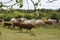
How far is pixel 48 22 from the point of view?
21516 mm

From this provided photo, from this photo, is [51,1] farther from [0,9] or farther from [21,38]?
[21,38]

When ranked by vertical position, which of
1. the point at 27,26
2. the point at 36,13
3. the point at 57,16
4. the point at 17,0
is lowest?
the point at 57,16

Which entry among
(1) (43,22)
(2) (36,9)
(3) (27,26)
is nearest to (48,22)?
(1) (43,22)

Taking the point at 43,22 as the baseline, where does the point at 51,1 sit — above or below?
above

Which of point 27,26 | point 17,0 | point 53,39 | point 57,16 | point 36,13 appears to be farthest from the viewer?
point 57,16

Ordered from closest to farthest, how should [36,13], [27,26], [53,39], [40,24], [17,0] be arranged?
[17,0]
[36,13]
[53,39]
[27,26]
[40,24]

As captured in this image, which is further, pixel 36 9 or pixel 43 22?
pixel 43 22

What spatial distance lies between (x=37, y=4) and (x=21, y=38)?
34.9 ft

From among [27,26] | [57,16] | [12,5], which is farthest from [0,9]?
[57,16]

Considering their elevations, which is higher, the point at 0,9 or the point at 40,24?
the point at 0,9

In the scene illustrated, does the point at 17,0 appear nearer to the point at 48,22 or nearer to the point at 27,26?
the point at 27,26

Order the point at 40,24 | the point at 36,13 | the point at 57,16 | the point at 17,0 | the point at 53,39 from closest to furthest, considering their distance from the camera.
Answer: the point at 17,0, the point at 36,13, the point at 53,39, the point at 40,24, the point at 57,16

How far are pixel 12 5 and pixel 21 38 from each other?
1060 centimetres

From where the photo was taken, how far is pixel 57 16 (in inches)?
1129
